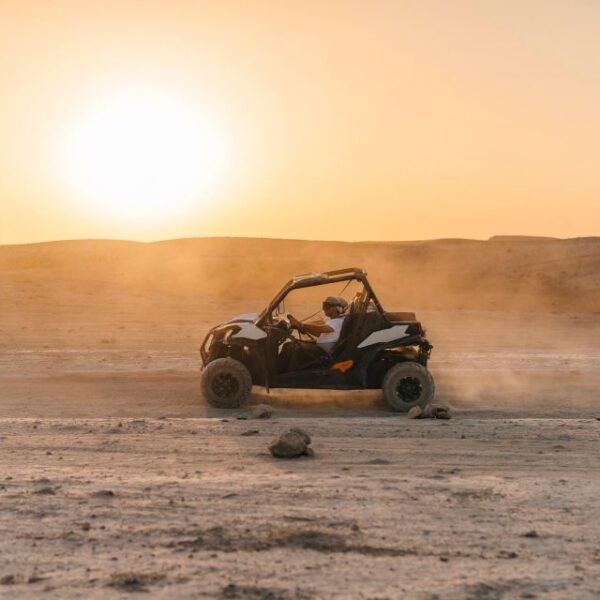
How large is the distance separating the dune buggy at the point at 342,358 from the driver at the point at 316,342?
0.03 meters

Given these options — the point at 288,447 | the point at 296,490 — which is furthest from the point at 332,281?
the point at 296,490

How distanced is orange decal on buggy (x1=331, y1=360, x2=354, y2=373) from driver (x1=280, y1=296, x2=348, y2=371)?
174 millimetres

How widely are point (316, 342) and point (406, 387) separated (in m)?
1.30

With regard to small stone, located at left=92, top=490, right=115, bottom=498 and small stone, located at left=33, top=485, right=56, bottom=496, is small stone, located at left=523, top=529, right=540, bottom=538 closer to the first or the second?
small stone, located at left=92, top=490, right=115, bottom=498

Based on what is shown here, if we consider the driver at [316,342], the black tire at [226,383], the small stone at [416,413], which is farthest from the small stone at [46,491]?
the driver at [316,342]

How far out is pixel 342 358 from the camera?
12.5m

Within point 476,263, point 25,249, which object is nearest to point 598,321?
point 476,263

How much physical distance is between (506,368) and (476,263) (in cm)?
4273

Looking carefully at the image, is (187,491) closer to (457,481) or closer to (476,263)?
(457,481)

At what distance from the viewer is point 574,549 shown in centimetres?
629

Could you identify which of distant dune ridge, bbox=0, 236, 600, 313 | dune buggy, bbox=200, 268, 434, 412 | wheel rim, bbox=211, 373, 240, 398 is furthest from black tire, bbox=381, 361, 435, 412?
distant dune ridge, bbox=0, 236, 600, 313

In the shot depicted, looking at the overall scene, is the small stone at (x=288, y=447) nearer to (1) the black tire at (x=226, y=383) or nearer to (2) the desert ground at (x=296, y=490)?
(2) the desert ground at (x=296, y=490)

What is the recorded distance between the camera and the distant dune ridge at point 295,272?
1459 inches

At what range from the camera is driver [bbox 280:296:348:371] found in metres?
12.6
